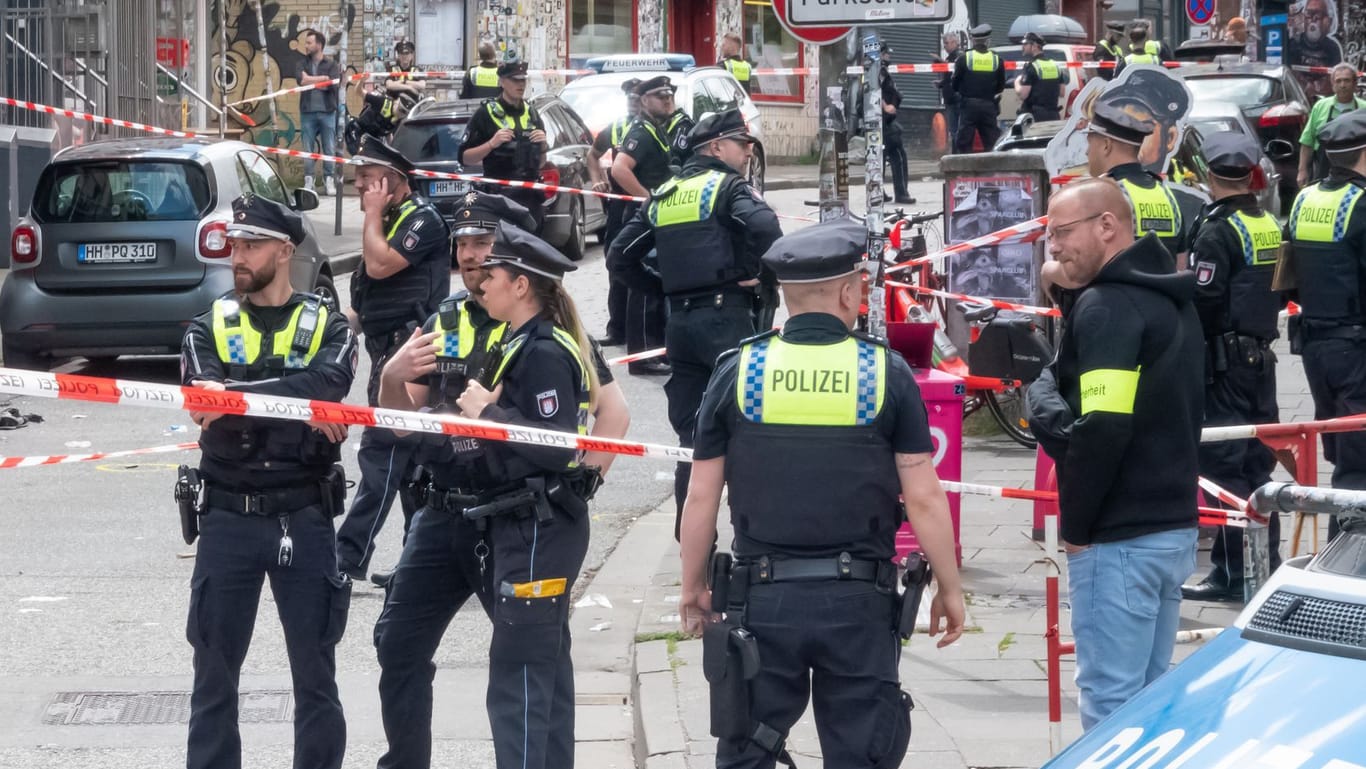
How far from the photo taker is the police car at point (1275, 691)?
2584 millimetres

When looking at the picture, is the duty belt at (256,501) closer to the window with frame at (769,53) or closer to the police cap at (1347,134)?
the police cap at (1347,134)

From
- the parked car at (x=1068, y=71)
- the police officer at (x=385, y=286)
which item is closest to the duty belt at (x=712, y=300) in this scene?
the police officer at (x=385, y=286)

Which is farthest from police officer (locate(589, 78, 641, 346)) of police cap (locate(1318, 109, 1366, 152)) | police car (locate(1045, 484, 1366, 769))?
police car (locate(1045, 484, 1366, 769))

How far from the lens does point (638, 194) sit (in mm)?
12523

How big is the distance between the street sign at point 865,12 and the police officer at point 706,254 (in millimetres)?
1084

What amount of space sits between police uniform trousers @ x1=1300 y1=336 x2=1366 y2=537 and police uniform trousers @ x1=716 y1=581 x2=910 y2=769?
361 centimetres

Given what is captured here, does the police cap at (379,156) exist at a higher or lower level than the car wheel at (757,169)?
higher

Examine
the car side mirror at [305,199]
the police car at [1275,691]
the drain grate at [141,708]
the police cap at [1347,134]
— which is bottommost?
the drain grate at [141,708]

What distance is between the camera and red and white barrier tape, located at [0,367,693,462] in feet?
16.7

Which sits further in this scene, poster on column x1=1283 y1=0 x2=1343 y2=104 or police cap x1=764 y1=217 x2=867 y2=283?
poster on column x1=1283 y1=0 x2=1343 y2=104

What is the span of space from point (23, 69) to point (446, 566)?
15478 millimetres

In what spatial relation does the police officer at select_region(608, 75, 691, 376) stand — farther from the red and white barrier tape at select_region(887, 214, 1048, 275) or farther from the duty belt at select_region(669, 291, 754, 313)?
Answer: the duty belt at select_region(669, 291, 754, 313)

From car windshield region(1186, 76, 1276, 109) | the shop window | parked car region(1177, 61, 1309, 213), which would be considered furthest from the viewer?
the shop window

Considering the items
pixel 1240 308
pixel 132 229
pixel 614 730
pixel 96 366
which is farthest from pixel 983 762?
pixel 96 366
